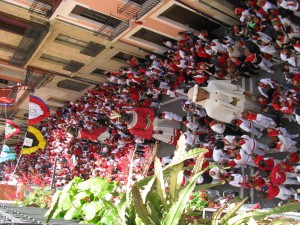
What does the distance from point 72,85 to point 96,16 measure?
7621 mm

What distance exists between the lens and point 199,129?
453 inches

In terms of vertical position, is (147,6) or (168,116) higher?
(147,6)

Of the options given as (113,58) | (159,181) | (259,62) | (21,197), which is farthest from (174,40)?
(159,181)

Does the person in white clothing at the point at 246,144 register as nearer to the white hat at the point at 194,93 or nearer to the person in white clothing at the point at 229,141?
the person in white clothing at the point at 229,141

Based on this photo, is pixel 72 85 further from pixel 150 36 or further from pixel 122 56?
pixel 150 36

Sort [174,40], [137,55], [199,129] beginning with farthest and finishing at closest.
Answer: [137,55] → [174,40] → [199,129]

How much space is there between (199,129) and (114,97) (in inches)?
252

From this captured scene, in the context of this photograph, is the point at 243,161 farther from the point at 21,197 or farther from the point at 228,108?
the point at 21,197

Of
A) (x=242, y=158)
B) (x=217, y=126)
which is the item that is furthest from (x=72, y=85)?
(x=242, y=158)

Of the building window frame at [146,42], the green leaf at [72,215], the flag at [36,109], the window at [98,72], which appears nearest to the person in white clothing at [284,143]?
the green leaf at [72,215]

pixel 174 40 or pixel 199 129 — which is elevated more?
pixel 174 40

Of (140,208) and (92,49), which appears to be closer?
(140,208)

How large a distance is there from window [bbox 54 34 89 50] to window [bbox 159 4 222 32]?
13.7 ft

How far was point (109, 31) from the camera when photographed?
13156mm
